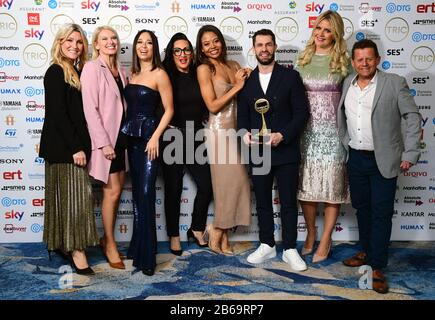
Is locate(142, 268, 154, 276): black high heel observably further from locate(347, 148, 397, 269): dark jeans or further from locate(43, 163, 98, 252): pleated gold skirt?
locate(347, 148, 397, 269): dark jeans

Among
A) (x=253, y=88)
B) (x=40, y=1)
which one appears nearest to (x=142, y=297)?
(x=253, y=88)

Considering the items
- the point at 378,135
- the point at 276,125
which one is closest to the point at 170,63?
the point at 276,125

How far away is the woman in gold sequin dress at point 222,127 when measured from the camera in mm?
3367

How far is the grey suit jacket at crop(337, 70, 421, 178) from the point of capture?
2902 millimetres

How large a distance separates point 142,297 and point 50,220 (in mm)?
815

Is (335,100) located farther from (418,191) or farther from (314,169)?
(418,191)

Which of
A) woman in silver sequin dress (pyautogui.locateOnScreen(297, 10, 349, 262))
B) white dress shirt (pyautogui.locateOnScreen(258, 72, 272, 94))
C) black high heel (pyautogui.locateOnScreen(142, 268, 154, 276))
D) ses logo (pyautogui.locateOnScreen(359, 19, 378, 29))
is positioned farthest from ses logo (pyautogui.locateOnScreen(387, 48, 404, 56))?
black high heel (pyautogui.locateOnScreen(142, 268, 154, 276))

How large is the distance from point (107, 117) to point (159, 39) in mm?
941

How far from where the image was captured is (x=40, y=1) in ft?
12.1

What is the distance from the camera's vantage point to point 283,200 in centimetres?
336

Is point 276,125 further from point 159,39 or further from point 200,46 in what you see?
point 159,39

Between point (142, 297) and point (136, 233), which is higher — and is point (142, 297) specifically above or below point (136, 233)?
below

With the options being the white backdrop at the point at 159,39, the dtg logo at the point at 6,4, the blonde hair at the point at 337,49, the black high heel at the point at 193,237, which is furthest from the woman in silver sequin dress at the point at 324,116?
the dtg logo at the point at 6,4

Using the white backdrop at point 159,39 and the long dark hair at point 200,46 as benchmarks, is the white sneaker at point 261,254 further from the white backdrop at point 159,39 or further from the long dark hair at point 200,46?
the long dark hair at point 200,46
